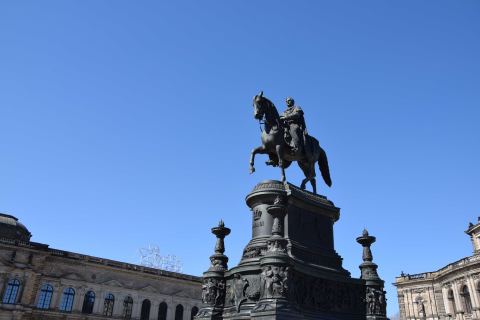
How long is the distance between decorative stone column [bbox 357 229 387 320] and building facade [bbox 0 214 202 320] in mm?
38454

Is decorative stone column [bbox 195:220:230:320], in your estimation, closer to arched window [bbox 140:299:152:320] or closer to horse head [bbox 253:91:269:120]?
horse head [bbox 253:91:269:120]

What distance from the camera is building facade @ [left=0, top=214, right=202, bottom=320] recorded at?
39.8 meters

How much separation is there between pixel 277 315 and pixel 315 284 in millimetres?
1931

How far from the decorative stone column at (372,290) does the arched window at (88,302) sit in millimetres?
39291

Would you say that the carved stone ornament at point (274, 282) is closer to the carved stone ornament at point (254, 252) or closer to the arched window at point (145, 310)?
the carved stone ornament at point (254, 252)

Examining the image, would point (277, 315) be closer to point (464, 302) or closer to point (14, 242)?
point (14, 242)

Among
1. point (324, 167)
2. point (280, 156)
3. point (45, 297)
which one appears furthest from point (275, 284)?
point (45, 297)

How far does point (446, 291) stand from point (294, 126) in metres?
43.7

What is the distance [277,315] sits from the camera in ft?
25.9

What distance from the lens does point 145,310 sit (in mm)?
46125

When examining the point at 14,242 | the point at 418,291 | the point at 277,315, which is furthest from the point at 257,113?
the point at 418,291

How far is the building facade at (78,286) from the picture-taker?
39.8m

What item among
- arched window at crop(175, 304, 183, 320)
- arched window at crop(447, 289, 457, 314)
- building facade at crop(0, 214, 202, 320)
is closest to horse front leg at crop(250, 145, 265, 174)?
building facade at crop(0, 214, 202, 320)

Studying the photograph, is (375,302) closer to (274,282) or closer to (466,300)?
(274,282)
